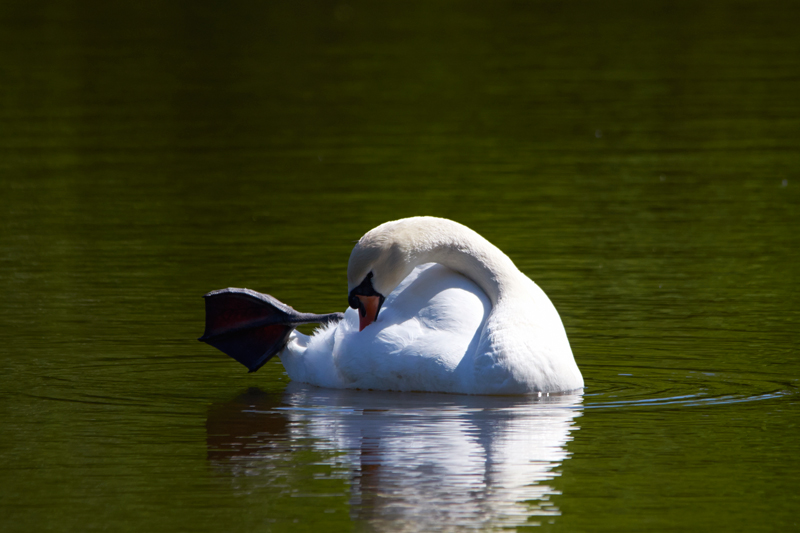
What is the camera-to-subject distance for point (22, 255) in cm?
1288

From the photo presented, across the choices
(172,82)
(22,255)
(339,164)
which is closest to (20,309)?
(22,255)

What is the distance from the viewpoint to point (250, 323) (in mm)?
9102

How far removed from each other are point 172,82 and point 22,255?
1448cm

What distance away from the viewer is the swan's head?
8.02 meters

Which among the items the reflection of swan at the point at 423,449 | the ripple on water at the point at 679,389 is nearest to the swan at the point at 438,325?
the reflection of swan at the point at 423,449

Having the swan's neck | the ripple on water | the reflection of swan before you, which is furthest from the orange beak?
the ripple on water

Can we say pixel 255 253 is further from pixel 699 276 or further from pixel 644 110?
pixel 644 110

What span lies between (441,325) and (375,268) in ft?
1.54

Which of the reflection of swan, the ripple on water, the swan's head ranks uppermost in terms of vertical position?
the swan's head

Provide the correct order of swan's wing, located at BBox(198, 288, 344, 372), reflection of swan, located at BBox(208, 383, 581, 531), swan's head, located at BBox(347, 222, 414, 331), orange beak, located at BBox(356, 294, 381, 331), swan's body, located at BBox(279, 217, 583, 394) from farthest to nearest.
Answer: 1. swan's wing, located at BBox(198, 288, 344, 372)
2. orange beak, located at BBox(356, 294, 381, 331)
3. swan's head, located at BBox(347, 222, 414, 331)
4. swan's body, located at BBox(279, 217, 583, 394)
5. reflection of swan, located at BBox(208, 383, 581, 531)

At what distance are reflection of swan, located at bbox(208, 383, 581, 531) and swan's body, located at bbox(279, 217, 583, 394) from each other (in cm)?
12

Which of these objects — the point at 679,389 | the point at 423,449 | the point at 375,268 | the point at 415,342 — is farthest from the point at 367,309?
the point at 679,389

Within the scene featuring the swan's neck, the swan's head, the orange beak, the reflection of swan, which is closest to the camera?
the reflection of swan

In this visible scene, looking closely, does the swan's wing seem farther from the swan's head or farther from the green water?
the swan's head
